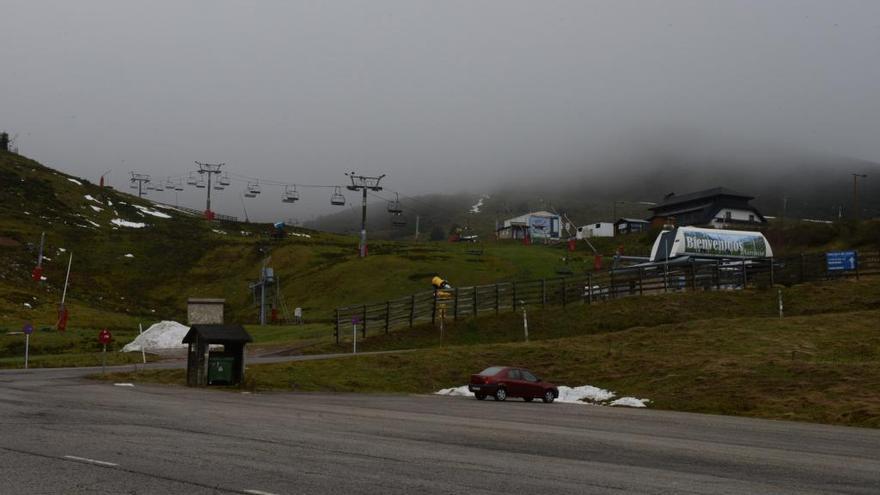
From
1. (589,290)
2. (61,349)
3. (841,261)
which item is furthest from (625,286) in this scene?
(61,349)

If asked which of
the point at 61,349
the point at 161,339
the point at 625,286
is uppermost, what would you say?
the point at 625,286

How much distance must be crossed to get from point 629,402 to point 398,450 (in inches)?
563

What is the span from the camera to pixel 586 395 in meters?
27.6

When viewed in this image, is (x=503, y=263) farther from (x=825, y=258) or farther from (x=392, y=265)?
(x=825, y=258)

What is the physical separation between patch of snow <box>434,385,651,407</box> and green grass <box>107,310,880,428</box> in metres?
0.57

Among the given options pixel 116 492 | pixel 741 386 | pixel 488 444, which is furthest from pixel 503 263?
pixel 116 492

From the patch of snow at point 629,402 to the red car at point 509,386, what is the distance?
237 cm

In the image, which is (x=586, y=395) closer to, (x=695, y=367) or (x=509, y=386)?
(x=509, y=386)

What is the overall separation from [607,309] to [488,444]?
2856cm

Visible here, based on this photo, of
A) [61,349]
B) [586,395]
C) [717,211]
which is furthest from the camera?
[717,211]

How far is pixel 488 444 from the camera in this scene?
555 inches

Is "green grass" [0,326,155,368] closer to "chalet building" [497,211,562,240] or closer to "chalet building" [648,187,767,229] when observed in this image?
"chalet building" [648,187,767,229]

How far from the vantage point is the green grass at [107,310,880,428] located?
75.9 feet

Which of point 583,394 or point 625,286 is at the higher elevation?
point 625,286
